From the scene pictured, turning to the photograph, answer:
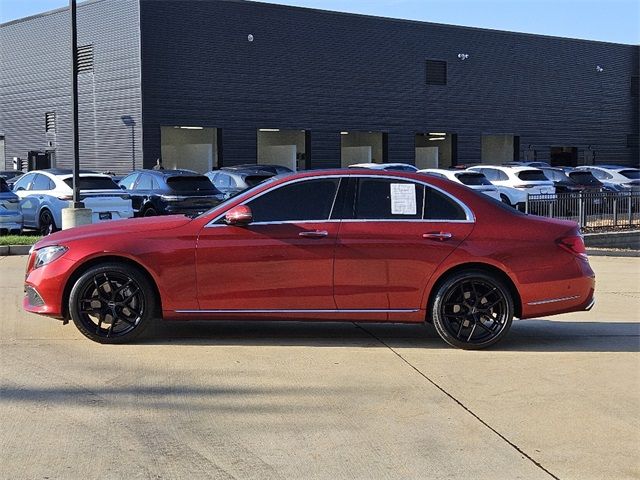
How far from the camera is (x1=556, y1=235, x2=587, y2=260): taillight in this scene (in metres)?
8.17

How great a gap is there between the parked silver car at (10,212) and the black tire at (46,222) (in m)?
0.54

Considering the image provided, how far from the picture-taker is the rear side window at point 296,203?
318 inches

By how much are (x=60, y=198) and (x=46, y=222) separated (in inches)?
31.9

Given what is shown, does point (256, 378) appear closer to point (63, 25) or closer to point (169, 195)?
point (169, 195)

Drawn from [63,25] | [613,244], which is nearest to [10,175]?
[63,25]

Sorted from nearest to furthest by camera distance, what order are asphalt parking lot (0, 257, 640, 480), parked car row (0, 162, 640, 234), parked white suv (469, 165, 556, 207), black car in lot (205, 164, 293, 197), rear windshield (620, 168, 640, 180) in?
asphalt parking lot (0, 257, 640, 480) → parked car row (0, 162, 640, 234) → black car in lot (205, 164, 293, 197) → parked white suv (469, 165, 556, 207) → rear windshield (620, 168, 640, 180)

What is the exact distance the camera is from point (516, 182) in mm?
27953

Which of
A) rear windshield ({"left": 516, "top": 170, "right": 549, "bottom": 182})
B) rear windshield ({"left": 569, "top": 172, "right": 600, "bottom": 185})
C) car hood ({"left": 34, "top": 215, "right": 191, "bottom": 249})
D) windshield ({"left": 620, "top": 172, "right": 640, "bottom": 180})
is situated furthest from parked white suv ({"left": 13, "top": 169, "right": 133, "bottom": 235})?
windshield ({"left": 620, "top": 172, "right": 640, "bottom": 180})

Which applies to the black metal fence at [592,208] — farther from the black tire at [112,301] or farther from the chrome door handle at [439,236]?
the black tire at [112,301]

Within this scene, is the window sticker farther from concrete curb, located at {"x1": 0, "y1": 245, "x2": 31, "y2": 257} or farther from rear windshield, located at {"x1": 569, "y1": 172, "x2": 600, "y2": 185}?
rear windshield, located at {"x1": 569, "y1": 172, "x2": 600, "y2": 185}

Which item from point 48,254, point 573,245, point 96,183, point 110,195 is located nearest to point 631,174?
point 96,183

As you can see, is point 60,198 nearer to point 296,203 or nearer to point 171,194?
point 171,194

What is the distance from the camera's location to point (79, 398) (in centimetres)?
630

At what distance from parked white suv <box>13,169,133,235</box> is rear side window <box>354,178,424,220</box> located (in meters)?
11.5
